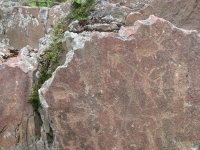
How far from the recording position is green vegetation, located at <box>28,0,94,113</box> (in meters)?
3.98

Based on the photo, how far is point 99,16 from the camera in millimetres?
4531

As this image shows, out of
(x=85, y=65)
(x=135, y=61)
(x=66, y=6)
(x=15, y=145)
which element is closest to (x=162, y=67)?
(x=135, y=61)

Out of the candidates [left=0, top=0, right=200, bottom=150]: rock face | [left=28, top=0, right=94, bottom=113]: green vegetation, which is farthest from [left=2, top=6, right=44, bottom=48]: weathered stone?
Answer: [left=0, top=0, right=200, bottom=150]: rock face

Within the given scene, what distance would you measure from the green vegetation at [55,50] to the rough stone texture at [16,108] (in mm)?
98

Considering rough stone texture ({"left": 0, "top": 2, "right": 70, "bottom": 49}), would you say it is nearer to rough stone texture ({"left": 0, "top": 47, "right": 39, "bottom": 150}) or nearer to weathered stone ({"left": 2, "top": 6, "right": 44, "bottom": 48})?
weathered stone ({"left": 2, "top": 6, "right": 44, "bottom": 48})

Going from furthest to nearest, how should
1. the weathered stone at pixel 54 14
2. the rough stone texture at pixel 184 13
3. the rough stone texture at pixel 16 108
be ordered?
the weathered stone at pixel 54 14 < the rough stone texture at pixel 184 13 < the rough stone texture at pixel 16 108

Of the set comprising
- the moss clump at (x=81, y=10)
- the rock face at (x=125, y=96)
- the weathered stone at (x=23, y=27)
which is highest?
the moss clump at (x=81, y=10)

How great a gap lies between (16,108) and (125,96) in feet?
4.37

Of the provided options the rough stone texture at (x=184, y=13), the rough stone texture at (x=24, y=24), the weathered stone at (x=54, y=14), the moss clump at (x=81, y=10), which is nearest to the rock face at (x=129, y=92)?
the rough stone texture at (x=184, y=13)

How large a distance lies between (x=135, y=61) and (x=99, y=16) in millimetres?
1271

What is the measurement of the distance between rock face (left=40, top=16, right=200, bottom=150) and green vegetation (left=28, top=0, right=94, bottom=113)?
1.65 feet

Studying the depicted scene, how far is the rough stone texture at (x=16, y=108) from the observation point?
392 cm

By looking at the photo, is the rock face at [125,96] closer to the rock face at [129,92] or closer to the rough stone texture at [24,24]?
the rock face at [129,92]

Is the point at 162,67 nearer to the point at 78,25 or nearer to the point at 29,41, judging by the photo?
the point at 78,25
